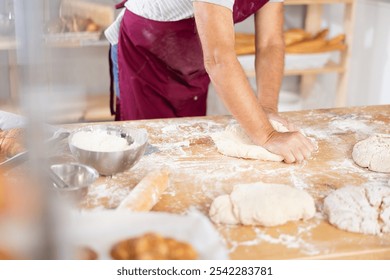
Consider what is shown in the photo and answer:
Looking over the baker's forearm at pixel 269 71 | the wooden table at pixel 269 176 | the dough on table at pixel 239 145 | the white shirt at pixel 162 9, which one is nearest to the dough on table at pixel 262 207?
the wooden table at pixel 269 176

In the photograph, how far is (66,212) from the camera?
422 millimetres

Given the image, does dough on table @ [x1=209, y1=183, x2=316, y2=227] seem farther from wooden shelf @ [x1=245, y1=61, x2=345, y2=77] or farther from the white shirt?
wooden shelf @ [x1=245, y1=61, x2=345, y2=77]

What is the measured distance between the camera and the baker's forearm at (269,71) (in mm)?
1692

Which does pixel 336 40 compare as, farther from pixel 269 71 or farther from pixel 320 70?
pixel 269 71

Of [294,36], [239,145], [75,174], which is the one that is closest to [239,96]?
[239,145]

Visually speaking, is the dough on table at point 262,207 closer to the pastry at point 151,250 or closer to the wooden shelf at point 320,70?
the pastry at point 151,250

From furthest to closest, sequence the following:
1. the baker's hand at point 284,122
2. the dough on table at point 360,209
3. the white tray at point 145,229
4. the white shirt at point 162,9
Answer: the white shirt at point 162,9 < the baker's hand at point 284,122 < the dough on table at point 360,209 < the white tray at point 145,229

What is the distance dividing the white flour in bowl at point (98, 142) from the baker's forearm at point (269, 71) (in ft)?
1.91

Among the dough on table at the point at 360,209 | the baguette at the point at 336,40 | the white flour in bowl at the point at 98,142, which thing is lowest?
the dough on table at the point at 360,209

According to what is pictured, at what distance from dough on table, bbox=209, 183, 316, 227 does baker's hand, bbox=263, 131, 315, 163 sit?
9.0 inches

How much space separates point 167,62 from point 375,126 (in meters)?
0.74

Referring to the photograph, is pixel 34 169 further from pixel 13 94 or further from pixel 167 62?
pixel 167 62

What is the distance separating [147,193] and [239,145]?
0.39 metres

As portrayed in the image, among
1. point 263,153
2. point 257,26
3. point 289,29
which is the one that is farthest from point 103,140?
point 289,29
